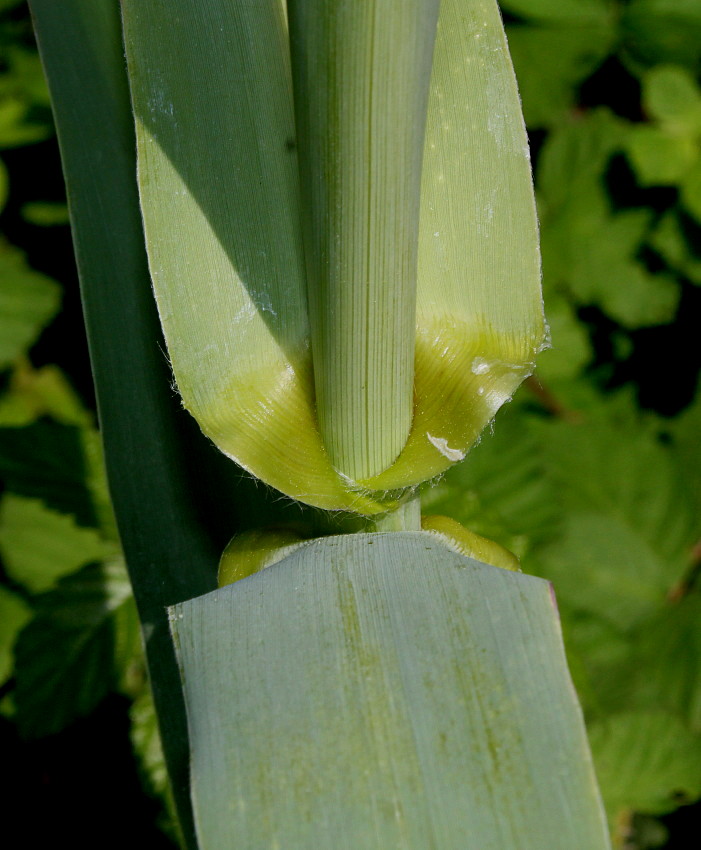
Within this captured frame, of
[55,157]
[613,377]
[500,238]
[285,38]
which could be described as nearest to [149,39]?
[285,38]

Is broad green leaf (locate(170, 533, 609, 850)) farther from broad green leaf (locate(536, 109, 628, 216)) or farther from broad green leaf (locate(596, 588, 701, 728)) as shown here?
broad green leaf (locate(536, 109, 628, 216))

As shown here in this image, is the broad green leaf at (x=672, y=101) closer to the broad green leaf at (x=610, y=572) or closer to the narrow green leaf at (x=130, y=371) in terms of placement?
the broad green leaf at (x=610, y=572)

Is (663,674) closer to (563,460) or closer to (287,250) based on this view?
(563,460)

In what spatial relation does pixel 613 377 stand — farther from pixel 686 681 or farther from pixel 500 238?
pixel 500 238

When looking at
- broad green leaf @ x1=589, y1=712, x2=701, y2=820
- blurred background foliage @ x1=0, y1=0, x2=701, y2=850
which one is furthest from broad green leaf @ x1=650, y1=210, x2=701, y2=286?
broad green leaf @ x1=589, y1=712, x2=701, y2=820

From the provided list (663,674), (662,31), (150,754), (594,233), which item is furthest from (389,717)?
(662,31)

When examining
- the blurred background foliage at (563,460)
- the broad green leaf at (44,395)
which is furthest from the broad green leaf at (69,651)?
the broad green leaf at (44,395)

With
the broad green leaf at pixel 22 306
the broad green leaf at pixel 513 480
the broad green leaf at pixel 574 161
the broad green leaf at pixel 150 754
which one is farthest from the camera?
the broad green leaf at pixel 574 161
